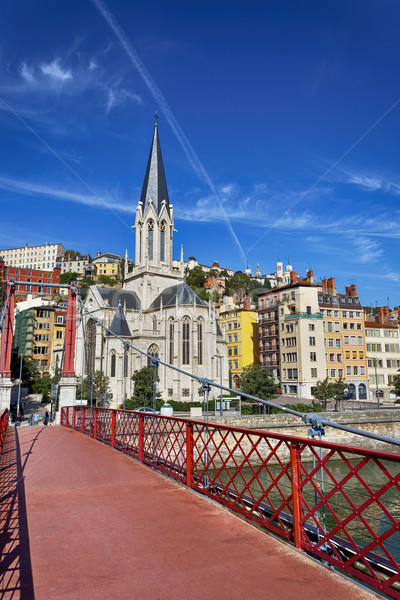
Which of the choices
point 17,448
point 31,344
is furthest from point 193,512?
point 31,344

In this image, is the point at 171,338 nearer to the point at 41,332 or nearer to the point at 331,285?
the point at 331,285

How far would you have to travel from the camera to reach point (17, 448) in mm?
14047

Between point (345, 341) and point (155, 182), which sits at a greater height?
point (155, 182)

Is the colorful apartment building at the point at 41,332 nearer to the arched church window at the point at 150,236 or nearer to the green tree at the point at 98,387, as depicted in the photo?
the arched church window at the point at 150,236

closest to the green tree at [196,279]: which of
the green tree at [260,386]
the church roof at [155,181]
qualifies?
the church roof at [155,181]

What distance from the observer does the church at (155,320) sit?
47625mm

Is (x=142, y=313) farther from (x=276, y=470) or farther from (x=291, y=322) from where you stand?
(x=276, y=470)

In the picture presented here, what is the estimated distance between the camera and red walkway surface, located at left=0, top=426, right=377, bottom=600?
13.4 ft

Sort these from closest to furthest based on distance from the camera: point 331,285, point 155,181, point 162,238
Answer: point 162,238
point 155,181
point 331,285

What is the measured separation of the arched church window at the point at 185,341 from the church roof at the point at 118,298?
823cm

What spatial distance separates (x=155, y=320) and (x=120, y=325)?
4.42 m

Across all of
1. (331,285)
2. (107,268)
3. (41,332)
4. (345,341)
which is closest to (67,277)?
(107,268)

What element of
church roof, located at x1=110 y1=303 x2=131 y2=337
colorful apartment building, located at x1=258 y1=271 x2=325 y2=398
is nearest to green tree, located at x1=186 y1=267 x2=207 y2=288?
colorful apartment building, located at x1=258 y1=271 x2=325 y2=398

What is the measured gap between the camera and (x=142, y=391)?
1610 inches
